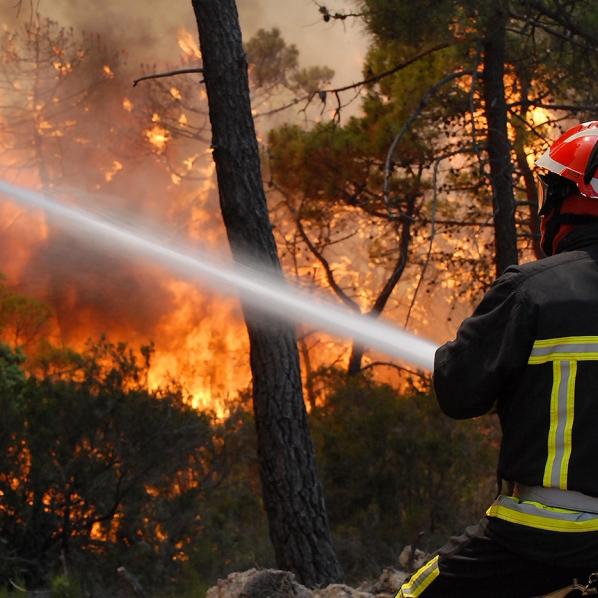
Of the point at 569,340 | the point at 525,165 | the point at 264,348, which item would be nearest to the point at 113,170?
the point at 525,165

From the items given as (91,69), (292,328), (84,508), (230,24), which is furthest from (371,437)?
(91,69)

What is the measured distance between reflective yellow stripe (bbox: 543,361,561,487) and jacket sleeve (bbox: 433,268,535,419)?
77mm

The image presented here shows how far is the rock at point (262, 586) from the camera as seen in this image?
12.7ft

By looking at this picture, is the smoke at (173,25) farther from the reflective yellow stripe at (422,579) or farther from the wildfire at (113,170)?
the reflective yellow stripe at (422,579)

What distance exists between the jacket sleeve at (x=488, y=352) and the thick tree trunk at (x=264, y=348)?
3528 millimetres

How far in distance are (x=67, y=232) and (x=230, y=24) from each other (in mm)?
23092

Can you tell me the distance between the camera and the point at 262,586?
12.8 ft

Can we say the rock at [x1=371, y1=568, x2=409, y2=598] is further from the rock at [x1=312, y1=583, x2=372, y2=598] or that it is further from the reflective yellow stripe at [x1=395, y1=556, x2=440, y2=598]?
the reflective yellow stripe at [x1=395, y1=556, x2=440, y2=598]

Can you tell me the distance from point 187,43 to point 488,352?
29408mm

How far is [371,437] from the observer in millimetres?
10633

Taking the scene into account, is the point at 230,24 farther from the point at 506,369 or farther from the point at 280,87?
the point at 280,87

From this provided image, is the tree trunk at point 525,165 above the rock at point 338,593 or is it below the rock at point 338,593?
above

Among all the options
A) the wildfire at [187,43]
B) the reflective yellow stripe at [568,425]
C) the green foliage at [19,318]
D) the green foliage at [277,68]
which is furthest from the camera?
the wildfire at [187,43]

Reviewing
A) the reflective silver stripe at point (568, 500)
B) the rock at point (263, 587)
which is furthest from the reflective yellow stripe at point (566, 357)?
the rock at point (263, 587)
